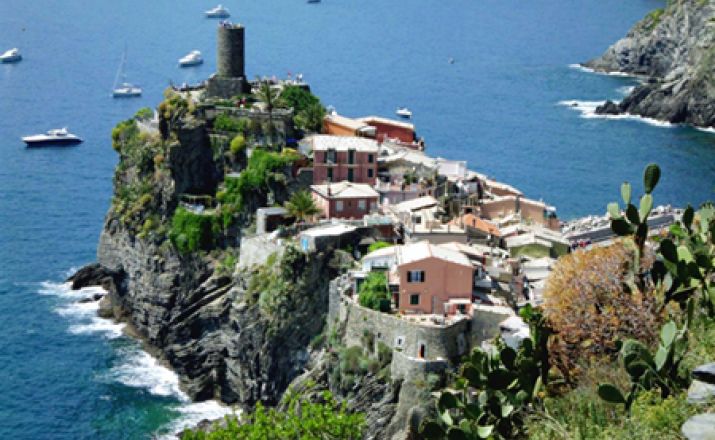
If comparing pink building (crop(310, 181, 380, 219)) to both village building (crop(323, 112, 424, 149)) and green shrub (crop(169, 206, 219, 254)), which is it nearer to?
green shrub (crop(169, 206, 219, 254))

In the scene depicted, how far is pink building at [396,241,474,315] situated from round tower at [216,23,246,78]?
30.5 metres

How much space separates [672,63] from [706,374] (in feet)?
501

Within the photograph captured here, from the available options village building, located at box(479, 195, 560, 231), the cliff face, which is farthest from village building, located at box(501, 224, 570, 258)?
the cliff face

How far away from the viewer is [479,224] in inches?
2655

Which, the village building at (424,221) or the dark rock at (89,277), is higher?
the village building at (424,221)

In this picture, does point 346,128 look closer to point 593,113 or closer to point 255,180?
point 255,180

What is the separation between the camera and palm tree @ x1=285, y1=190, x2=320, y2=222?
6662cm

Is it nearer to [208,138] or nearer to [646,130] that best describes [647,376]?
[208,138]

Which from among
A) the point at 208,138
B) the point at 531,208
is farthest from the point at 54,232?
the point at 531,208

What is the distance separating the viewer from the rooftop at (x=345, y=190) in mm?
67938

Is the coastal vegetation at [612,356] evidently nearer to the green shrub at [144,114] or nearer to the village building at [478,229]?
the village building at [478,229]

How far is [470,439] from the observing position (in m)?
27.4

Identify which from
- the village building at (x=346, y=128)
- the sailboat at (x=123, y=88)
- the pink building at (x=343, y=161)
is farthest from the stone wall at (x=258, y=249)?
the sailboat at (x=123, y=88)

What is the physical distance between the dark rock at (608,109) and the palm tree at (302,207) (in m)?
85.4
